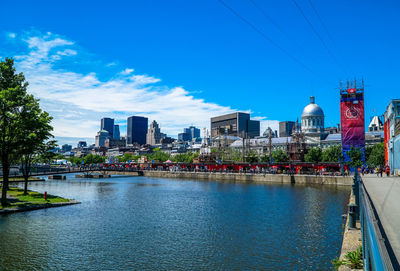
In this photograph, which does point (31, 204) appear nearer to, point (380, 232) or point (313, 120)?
point (380, 232)

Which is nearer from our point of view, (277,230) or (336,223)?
(277,230)

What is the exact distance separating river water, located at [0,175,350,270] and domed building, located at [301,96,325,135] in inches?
6198

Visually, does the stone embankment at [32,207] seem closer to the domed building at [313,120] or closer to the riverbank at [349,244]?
the riverbank at [349,244]

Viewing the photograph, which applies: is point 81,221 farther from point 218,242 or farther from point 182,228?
point 218,242

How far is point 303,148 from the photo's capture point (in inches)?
5344

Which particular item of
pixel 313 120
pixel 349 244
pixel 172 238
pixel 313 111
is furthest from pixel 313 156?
pixel 349 244

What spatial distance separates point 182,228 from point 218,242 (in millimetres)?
6027

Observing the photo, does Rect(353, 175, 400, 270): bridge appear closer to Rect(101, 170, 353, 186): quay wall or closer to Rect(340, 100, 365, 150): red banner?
Rect(101, 170, 353, 186): quay wall

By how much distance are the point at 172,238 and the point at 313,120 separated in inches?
7104

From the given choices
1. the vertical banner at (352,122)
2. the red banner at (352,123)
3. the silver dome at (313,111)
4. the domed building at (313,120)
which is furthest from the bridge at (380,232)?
the silver dome at (313,111)

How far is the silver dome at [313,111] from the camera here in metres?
191

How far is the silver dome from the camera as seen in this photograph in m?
191

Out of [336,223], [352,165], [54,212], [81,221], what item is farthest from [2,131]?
[352,165]

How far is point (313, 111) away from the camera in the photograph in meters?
190
